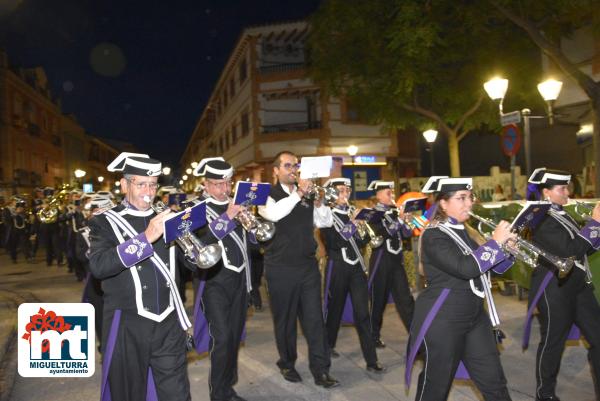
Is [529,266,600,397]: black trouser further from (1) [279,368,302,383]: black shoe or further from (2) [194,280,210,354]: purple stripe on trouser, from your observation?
(2) [194,280,210,354]: purple stripe on trouser

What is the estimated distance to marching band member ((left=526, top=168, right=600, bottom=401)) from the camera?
466 centimetres

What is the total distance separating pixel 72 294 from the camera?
1147 centimetres

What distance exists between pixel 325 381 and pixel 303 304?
0.81 meters

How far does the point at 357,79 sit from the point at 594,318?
1770cm

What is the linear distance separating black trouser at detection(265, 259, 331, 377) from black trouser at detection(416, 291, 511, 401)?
187 cm

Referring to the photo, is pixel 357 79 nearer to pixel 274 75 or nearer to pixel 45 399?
pixel 274 75

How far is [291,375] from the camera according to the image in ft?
19.0

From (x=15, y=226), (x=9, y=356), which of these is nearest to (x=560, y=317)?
(x=9, y=356)

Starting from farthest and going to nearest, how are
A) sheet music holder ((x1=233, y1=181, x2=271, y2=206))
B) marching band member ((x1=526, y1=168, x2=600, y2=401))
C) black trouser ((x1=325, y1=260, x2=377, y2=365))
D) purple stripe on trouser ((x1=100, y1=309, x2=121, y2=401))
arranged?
black trouser ((x1=325, y1=260, x2=377, y2=365)) < sheet music holder ((x1=233, y1=181, x2=271, y2=206)) < marching band member ((x1=526, y1=168, x2=600, y2=401)) < purple stripe on trouser ((x1=100, y1=309, x2=121, y2=401))

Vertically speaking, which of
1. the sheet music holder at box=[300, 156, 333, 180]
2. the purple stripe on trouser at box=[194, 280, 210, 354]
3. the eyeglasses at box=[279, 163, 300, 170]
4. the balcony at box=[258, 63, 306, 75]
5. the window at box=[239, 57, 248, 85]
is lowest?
the purple stripe on trouser at box=[194, 280, 210, 354]

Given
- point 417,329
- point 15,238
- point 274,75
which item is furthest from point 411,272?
point 274,75

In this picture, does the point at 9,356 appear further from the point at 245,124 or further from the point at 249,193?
the point at 245,124

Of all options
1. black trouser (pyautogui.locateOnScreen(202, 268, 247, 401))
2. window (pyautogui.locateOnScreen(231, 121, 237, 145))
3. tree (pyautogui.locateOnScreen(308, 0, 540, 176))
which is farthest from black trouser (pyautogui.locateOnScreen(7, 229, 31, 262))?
window (pyautogui.locateOnScreen(231, 121, 237, 145))

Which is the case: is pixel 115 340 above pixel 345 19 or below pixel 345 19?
below
